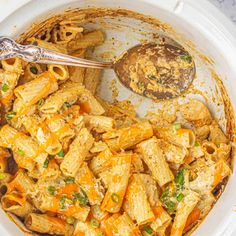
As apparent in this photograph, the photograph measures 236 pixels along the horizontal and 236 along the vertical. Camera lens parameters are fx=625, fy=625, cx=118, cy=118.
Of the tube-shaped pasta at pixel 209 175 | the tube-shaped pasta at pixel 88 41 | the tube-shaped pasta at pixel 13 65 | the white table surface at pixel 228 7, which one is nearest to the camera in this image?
the tube-shaped pasta at pixel 13 65

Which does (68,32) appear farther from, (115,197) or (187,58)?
(115,197)

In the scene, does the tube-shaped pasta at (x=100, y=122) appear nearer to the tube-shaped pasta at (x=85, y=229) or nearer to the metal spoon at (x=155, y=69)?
the metal spoon at (x=155, y=69)

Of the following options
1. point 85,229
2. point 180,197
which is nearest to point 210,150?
point 180,197

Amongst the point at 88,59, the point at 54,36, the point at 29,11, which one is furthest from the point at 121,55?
the point at 29,11

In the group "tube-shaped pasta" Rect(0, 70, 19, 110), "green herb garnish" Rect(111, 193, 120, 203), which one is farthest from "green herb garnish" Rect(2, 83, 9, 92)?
"green herb garnish" Rect(111, 193, 120, 203)

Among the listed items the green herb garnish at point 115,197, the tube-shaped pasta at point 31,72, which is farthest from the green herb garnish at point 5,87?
the green herb garnish at point 115,197
